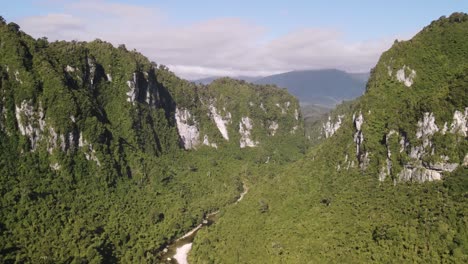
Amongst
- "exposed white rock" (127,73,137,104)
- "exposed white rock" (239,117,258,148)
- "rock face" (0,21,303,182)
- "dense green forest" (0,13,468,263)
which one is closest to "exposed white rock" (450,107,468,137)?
"dense green forest" (0,13,468,263)

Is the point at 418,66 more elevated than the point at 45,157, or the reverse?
the point at 418,66

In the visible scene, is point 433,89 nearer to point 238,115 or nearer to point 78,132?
point 78,132

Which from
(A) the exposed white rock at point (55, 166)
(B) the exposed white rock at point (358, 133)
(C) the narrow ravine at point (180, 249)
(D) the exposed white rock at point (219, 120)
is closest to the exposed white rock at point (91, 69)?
(A) the exposed white rock at point (55, 166)

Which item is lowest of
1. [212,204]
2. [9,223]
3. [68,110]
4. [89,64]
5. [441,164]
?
[212,204]

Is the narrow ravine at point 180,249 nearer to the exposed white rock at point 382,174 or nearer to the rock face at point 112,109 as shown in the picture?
the rock face at point 112,109

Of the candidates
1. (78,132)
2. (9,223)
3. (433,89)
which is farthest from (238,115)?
(9,223)

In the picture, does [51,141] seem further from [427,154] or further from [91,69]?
[427,154]
